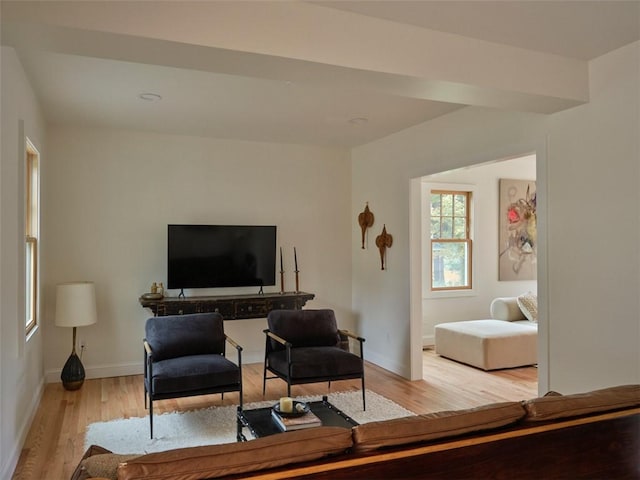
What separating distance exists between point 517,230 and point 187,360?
5239 mm

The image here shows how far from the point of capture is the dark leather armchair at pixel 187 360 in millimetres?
3754

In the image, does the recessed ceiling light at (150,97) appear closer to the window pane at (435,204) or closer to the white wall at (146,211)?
the white wall at (146,211)

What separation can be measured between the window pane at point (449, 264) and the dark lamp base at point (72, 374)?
4.53 m

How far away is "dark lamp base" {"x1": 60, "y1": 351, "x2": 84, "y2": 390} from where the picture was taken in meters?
4.83

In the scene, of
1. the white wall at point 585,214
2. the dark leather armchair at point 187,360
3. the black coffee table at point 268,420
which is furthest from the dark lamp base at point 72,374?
the white wall at point 585,214

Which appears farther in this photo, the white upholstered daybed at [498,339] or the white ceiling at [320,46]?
the white upholstered daybed at [498,339]

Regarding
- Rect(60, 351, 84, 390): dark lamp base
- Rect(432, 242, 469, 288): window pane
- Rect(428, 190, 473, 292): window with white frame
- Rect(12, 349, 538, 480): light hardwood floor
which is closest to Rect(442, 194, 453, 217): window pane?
Rect(428, 190, 473, 292): window with white frame

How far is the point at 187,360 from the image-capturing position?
4043 mm

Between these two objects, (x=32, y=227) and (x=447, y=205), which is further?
(x=447, y=205)

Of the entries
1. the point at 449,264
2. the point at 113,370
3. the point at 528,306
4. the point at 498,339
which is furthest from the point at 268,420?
the point at 449,264

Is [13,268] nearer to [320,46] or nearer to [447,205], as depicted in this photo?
[320,46]

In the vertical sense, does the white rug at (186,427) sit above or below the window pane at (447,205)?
below

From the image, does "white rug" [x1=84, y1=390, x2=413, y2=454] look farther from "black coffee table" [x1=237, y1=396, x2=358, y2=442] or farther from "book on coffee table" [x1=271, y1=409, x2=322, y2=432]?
"book on coffee table" [x1=271, y1=409, x2=322, y2=432]

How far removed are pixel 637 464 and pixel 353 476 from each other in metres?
1.28
